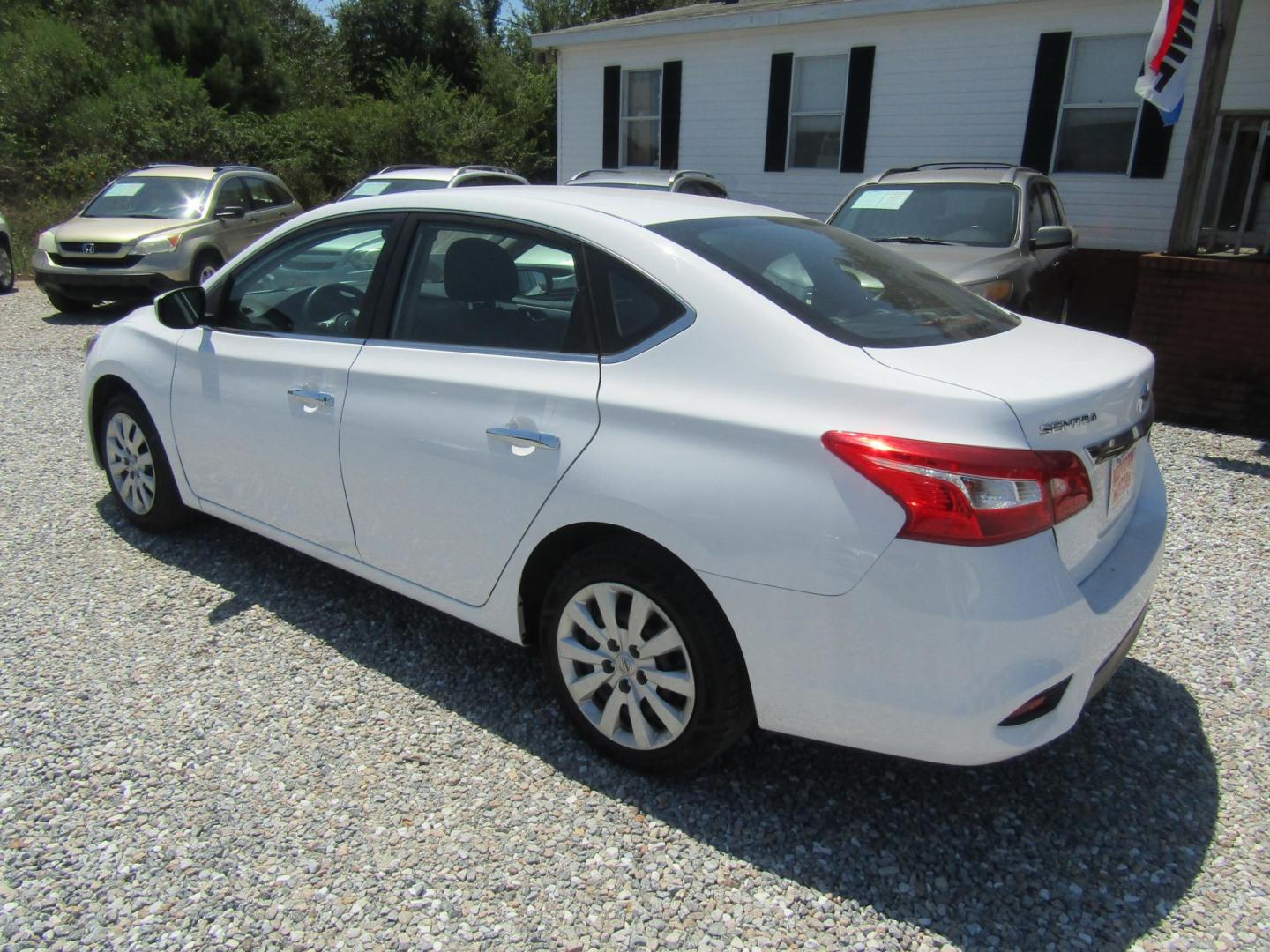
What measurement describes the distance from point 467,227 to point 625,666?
1.56m

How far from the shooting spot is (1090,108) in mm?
10773

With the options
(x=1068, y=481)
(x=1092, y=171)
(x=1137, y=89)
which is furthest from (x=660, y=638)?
(x=1092, y=171)

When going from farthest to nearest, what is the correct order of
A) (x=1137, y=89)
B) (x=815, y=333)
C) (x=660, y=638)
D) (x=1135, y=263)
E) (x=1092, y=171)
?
(x=1092, y=171), (x=1135, y=263), (x=1137, y=89), (x=660, y=638), (x=815, y=333)

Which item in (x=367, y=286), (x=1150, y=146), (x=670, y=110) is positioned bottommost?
(x=367, y=286)

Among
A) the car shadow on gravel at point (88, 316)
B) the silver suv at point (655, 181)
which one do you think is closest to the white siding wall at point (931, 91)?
the silver suv at point (655, 181)

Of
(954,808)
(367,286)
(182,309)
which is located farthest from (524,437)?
(182,309)

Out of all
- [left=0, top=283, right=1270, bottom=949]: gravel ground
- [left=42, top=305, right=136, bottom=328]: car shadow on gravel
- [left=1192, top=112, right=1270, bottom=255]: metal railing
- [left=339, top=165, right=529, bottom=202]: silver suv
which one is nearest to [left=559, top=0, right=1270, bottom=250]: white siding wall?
[left=1192, top=112, right=1270, bottom=255]: metal railing

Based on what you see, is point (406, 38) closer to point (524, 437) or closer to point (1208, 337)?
point (1208, 337)

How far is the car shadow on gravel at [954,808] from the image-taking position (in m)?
2.34

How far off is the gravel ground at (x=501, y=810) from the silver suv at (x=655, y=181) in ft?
24.9

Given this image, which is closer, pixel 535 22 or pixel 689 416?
pixel 689 416

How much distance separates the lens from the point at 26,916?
224cm

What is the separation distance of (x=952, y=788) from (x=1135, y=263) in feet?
29.2

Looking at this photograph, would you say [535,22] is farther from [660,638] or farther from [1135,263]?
[660,638]
